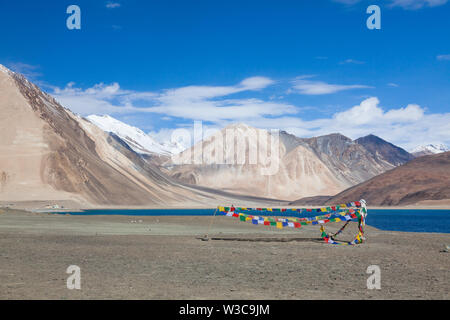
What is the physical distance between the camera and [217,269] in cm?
1591

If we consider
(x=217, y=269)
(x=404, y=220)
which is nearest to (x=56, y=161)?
(x=404, y=220)

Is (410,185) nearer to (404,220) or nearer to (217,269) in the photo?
(404,220)

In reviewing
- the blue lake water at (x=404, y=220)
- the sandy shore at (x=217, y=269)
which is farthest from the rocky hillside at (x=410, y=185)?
the sandy shore at (x=217, y=269)

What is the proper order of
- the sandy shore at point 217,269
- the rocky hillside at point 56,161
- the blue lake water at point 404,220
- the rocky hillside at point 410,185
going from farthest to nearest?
the rocky hillside at point 410,185, the rocky hillside at point 56,161, the blue lake water at point 404,220, the sandy shore at point 217,269

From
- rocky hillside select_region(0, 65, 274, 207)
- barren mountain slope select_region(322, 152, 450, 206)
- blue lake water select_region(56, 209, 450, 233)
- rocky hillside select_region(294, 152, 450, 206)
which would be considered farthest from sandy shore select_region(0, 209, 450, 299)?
barren mountain slope select_region(322, 152, 450, 206)

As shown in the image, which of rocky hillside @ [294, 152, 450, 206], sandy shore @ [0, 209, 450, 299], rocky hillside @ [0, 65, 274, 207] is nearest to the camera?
sandy shore @ [0, 209, 450, 299]

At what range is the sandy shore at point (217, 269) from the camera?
11.7 metres

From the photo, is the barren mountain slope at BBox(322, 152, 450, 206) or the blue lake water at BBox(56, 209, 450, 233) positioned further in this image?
the barren mountain slope at BBox(322, 152, 450, 206)

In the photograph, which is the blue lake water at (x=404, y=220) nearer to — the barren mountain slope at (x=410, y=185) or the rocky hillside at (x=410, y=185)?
the rocky hillside at (x=410, y=185)

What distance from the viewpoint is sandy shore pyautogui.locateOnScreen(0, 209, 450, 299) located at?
38.4 ft

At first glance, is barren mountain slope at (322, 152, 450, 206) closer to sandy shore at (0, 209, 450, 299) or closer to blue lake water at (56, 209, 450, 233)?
blue lake water at (56, 209, 450, 233)

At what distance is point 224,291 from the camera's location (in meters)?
12.0
